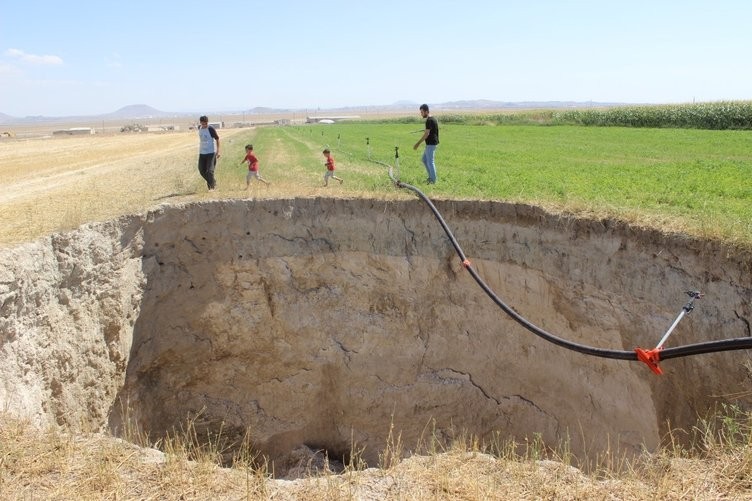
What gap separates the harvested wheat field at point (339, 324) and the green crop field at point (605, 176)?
0.56 metres

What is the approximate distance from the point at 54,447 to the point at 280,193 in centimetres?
781

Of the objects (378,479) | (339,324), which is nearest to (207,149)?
(339,324)

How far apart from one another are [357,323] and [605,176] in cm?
713

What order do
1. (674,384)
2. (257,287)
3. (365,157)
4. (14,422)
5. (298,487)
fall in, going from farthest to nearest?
1. (365,157)
2. (257,287)
3. (674,384)
4. (14,422)
5. (298,487)

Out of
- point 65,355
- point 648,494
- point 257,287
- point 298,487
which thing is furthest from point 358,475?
point 257,287

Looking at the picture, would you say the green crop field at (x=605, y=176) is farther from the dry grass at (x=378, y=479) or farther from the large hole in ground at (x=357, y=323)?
the dry grass at (x=378, y=479)

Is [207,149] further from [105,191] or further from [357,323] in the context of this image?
[357,323]

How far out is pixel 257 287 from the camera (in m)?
12.5

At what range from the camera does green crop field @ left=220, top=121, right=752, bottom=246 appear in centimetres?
958

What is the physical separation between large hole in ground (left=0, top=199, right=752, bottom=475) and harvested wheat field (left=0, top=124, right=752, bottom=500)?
36 millimetres

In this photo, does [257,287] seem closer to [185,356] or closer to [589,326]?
[185,356]

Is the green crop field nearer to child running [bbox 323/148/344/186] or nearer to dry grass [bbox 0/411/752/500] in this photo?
child running [bbox 323/148/344/186]

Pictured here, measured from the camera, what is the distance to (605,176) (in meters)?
14.0

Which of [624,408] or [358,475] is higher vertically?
[358,475]
